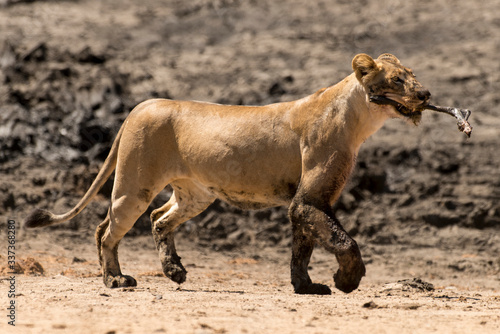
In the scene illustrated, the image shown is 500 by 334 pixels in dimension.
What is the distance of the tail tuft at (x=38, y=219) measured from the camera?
26.8ft

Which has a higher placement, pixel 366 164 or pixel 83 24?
pixel 83 24

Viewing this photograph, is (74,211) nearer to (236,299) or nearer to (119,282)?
(119,282)

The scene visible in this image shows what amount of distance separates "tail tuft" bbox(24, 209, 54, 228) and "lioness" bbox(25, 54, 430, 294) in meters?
0.01

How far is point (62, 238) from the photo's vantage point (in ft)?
37.9

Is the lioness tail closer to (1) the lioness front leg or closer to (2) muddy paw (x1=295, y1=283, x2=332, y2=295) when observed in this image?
(1) the lioness front leg

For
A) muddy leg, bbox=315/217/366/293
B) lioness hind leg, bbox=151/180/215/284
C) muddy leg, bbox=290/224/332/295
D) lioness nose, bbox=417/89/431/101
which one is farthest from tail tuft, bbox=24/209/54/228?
lioness nose, bbox=417/89/431/101

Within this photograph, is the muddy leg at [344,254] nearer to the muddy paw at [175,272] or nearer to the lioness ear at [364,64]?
the lioness ear at [364,64]

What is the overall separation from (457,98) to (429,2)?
454 cm

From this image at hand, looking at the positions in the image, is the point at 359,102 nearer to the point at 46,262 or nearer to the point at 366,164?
the point at 46,262

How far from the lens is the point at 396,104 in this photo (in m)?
7.12

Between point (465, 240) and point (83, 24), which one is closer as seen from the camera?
point (465, 240)

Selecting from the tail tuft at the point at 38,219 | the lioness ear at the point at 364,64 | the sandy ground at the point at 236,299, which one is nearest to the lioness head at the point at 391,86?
the lioness ear at the point at 364,64

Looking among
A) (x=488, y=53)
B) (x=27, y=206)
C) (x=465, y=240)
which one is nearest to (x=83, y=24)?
(x=27, y=206)

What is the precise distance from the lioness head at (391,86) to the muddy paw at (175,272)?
2.58 metres
